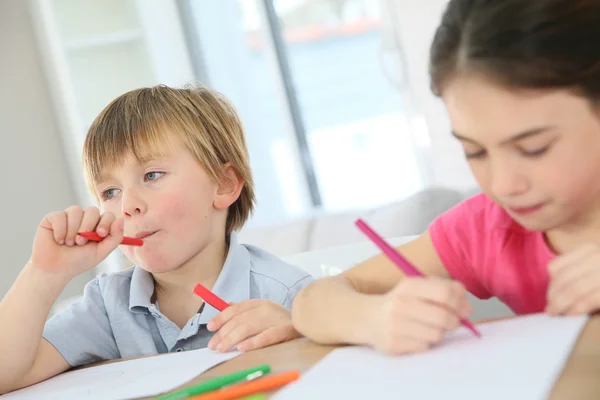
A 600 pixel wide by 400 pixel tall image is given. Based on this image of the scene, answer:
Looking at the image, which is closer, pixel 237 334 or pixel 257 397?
pixel 257 397

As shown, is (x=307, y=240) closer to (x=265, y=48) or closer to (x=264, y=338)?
(x=264, y=338)

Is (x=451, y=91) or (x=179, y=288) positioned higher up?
(x=451, y=91)

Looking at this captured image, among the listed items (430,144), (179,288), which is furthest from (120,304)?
(430,144)

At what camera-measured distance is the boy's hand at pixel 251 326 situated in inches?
34.4

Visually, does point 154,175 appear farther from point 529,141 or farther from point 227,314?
point 529,141

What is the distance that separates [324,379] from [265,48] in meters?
2.66

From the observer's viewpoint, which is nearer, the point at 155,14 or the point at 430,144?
the point at 430,144

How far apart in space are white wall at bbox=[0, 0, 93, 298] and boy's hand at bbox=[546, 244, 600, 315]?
2.81 metres

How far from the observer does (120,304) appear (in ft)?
3.94

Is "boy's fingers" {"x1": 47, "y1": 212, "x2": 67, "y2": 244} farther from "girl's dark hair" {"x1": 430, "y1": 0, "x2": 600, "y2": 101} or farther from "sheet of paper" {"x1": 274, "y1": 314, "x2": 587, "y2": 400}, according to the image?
"girl's dark hair" {"x1": 430, "y1": 0, "x2": 600, "y2": 101}

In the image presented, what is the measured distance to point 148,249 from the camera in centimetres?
116

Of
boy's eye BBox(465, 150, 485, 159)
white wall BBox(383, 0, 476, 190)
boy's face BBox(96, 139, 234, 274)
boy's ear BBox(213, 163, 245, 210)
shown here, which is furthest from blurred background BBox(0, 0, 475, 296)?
boy's eye BBox(465, 150, 485, 159)

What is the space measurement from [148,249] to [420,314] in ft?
1.97

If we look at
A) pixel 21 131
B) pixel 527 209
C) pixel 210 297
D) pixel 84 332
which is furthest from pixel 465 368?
pixel 21 131
